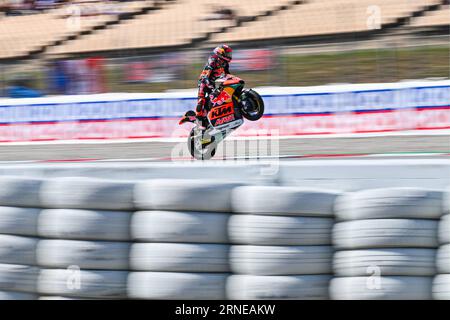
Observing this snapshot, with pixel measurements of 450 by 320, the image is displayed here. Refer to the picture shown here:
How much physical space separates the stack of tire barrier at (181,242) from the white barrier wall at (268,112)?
28.6 ft

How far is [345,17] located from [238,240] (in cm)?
1298

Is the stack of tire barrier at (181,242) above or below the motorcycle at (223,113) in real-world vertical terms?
below

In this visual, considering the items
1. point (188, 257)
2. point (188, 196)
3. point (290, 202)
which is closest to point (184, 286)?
point (188, 257)

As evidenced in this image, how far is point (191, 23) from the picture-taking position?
19.3 meters

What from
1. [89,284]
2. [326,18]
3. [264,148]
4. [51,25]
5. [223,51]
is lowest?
[89,284]

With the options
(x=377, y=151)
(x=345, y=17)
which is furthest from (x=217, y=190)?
(x=345, y=17)

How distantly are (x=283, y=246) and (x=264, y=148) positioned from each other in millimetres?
8124

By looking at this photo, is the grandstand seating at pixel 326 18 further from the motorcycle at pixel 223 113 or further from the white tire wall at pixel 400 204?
the white tire wall at pixel 400 204

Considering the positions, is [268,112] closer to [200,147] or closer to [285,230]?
[200,147]

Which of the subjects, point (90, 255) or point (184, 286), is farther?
point (90, 255)

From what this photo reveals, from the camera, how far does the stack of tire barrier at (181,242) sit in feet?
15.6

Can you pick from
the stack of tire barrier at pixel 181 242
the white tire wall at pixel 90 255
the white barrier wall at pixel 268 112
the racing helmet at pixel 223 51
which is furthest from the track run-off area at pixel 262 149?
the white tire wall at pixel 90 255

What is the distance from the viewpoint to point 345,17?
16875 millimetres

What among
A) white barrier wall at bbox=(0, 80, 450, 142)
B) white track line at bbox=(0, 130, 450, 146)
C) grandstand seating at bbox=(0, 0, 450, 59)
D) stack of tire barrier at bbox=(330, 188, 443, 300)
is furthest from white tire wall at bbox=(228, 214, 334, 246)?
grandstand seating at bbox=(0, 0, 450, 59)
